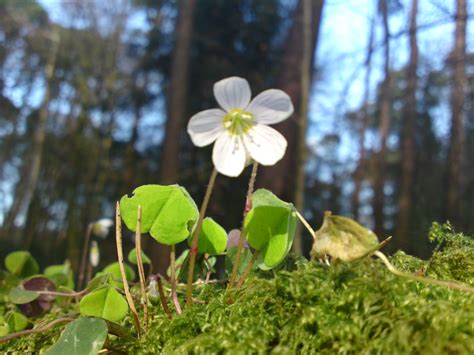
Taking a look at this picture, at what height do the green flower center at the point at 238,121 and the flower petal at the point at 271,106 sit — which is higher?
the flower petal at the point at 271,106

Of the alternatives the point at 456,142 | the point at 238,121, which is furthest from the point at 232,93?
the point at 456,142

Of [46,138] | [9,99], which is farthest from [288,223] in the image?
[9,99]

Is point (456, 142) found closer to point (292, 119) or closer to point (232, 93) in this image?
point (292, 119)


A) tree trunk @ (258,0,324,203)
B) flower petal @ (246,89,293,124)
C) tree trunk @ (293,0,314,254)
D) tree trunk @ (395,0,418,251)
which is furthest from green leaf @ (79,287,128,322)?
tree trunk @ (395,0,418,251)

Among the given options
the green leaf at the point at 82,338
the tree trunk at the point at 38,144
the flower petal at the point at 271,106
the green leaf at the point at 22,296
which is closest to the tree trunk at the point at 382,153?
the flower petal at the point at 271,106

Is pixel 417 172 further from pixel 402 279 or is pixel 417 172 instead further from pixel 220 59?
pixel 402 279

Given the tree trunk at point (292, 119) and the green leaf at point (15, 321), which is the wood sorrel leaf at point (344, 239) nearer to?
the green leaf at point (15, 321)
